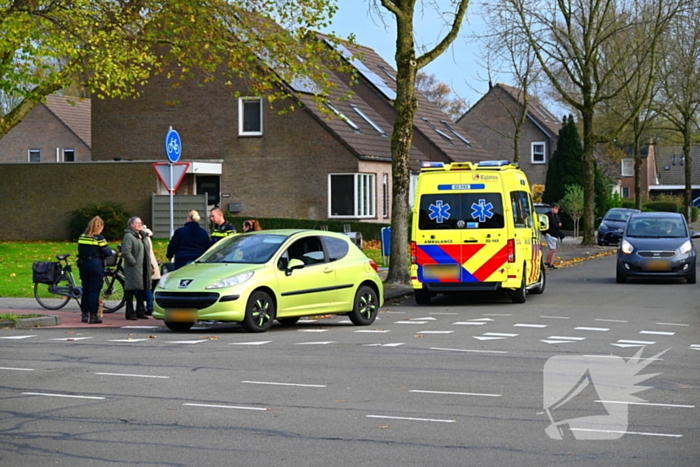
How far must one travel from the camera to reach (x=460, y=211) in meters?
18.2

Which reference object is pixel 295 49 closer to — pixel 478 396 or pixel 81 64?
pixel 81 64

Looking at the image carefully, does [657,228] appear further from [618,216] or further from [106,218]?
[106,218]

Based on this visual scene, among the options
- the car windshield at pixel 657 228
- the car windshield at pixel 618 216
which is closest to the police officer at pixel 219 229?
the car windshield at pixel 657 228

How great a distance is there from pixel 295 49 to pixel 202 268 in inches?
433

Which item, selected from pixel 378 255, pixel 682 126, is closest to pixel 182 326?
pixel 378 255

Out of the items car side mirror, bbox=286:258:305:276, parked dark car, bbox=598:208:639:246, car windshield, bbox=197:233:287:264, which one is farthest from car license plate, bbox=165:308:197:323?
parked dark car, bbox=598:208:639:246

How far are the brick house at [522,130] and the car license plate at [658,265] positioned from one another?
4211 centimetres

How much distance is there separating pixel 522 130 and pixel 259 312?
55292mm

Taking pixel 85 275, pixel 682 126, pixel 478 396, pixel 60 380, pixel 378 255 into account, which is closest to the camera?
pixel 478 396

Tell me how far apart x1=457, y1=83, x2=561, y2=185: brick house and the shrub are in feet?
101

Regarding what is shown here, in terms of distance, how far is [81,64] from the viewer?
25172 millimetres

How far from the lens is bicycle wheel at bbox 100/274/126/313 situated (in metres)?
17.1

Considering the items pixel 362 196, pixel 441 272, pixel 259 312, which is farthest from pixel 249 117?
pixel 259 312

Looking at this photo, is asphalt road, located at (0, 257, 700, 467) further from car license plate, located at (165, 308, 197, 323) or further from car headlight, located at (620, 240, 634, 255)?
car headlight, located at (620, 240, 634, 255)
